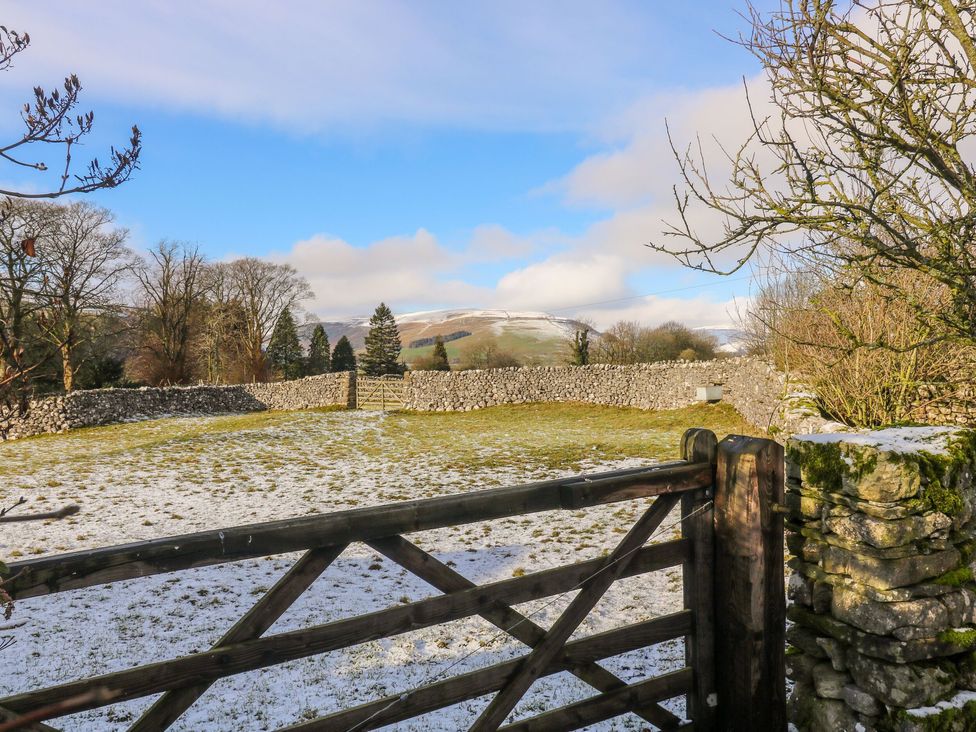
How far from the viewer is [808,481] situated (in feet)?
10.8

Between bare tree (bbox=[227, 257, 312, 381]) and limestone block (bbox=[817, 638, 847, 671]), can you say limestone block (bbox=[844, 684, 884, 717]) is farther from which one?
bare tree (bbox=[227, 257, 312, 381])

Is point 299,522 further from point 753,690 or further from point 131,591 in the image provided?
point 131,591

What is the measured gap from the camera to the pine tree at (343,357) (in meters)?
52.3

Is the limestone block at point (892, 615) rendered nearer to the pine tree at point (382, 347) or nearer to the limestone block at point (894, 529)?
the limestone block at point (894, 529)

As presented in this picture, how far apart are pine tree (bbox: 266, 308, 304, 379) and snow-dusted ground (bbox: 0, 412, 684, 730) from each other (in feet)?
106

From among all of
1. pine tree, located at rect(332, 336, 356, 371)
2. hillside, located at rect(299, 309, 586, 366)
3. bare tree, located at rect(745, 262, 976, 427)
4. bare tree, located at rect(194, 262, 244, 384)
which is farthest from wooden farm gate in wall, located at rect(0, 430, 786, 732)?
hillside, located at rect(299, 309, 586, 366)

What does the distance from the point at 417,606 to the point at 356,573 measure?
497cm

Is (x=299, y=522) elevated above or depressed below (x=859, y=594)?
above

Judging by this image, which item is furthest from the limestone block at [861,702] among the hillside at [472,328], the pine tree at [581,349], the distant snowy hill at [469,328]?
the hillside at [472,328]

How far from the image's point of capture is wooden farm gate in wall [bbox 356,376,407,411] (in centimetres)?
2838

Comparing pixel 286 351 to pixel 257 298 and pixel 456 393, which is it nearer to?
pixel 257 298

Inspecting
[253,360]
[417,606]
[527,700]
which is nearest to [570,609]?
[417,606]

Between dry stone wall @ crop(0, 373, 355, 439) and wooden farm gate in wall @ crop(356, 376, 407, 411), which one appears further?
wooden farm gate in wall @ crop(356, 376, 407, 411)

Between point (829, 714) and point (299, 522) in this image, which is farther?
point (829, 714)
